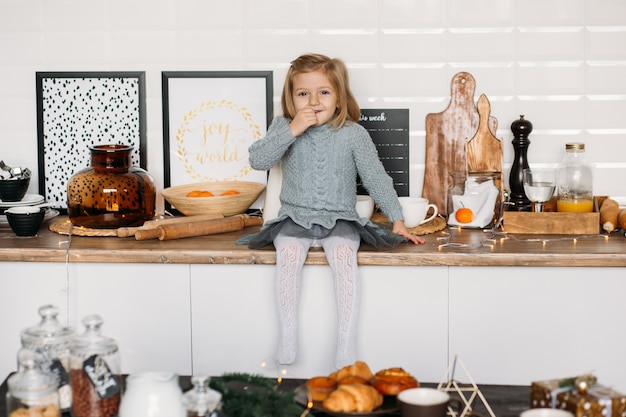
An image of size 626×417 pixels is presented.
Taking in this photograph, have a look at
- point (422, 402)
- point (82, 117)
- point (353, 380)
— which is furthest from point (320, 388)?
point (82, 117)

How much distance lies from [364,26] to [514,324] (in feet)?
4.01

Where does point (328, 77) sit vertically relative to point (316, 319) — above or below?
above

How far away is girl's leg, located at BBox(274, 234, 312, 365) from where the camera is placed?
8.65 feet

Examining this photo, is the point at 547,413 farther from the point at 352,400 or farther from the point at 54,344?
the point at 54,344

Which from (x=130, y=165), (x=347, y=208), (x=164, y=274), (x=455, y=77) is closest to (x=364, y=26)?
(x=455, y=77)

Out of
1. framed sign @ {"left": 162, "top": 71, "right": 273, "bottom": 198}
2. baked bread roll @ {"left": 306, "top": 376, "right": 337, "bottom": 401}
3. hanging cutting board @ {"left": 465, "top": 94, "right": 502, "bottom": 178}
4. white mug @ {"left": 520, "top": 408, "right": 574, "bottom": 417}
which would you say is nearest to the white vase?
baked bread roll @ {"left": 306, "top": 376, "right": 337, "bottom": 401}

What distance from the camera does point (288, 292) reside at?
2637 mm

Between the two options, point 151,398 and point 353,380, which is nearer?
point 151,398

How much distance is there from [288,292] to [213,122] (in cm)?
94

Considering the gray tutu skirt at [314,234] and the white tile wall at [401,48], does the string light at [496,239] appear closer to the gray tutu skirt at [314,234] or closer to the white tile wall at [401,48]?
the gray tutu skirt at [314,234]

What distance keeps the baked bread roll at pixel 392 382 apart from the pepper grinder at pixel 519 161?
1510 millimetres

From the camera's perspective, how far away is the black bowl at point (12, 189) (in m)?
3.15

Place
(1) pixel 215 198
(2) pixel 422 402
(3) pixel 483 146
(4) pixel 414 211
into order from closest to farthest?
(2) pixel 422 402, (4) pixel 414 211, (1) pixel 215 198, (3) pixel 483 146

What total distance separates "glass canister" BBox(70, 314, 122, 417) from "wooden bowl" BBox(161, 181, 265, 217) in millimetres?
1482
